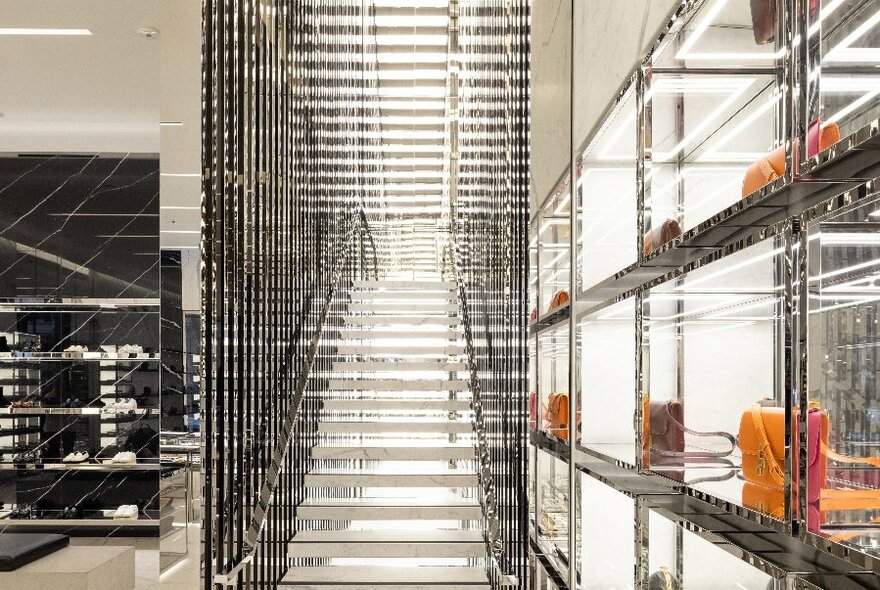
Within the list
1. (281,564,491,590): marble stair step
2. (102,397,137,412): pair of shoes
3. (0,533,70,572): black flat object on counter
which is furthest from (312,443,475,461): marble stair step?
(102,397,137,412): pair of shoes

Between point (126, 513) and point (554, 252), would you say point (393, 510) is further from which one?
point (126, 513)

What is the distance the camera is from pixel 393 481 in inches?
194

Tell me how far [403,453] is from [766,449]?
387 centimetres

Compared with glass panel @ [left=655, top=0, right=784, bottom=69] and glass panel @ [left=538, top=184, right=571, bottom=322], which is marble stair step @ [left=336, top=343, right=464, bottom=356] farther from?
glass panel @ [left=655, top=0, right=784, bottom=69]

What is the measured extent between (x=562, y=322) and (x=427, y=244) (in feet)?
35.8

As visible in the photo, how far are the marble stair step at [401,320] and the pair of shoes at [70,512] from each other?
362 centimetres

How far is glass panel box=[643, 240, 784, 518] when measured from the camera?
4.71 ft

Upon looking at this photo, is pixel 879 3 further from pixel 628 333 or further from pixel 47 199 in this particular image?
pixel 47 199

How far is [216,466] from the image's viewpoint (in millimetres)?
3545

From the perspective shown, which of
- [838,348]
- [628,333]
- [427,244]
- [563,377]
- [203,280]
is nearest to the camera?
[838,348]

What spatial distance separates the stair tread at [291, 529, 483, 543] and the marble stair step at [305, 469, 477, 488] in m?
0.30

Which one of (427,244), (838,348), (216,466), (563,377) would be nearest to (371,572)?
(216,466)

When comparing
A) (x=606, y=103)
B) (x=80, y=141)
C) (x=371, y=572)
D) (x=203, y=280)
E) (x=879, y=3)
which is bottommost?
(x=371, y=572)

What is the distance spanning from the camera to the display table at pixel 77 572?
558cm
